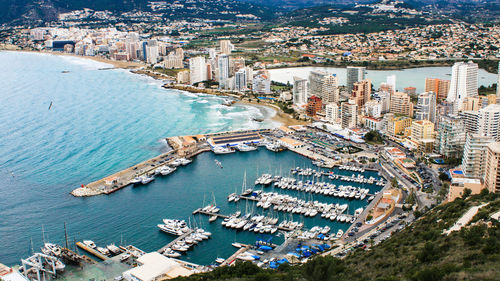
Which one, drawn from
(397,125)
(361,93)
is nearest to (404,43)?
(361,93)

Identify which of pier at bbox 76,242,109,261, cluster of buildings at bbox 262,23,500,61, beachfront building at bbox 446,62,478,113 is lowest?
pier at bbox 76,242,109,261

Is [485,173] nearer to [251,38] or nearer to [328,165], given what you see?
[328,165]

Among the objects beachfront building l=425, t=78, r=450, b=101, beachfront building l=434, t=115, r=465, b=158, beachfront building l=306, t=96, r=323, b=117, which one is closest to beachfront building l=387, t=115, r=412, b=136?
beachfront building l=434, t=115, r=465, b=158

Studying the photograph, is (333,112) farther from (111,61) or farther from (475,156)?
(111,61)

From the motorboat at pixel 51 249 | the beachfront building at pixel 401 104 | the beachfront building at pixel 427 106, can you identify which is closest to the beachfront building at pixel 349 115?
the beachfront building at pixel 427 106

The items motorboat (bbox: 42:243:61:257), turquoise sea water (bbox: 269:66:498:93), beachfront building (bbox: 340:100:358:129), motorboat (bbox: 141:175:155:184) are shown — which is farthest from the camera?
turquoise sea water (bbox: 269:66:498:93)

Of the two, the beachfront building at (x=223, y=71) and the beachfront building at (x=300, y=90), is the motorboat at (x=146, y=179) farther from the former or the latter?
the beachfront building at (x=223, y=71)

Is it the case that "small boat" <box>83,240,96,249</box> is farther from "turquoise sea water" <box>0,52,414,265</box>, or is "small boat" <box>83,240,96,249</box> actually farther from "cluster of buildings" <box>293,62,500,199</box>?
"cluster of buildings" <box>293,62,500,199</box>

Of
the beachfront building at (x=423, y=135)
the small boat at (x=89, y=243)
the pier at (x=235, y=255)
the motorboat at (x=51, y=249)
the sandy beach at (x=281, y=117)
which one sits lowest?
the pier at (x=235, y=255)
